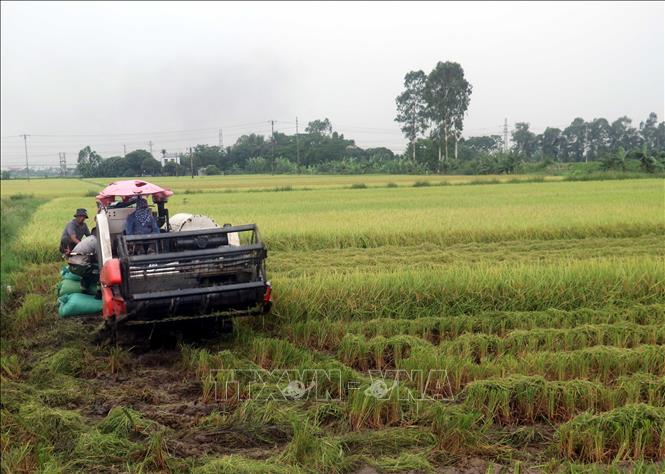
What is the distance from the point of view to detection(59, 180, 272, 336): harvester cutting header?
5207 mm

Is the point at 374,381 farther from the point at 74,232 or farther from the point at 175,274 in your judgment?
the point at 74,232

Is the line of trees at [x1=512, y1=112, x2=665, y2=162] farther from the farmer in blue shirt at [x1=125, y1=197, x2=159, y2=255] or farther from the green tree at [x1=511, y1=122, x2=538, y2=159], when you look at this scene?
the farmer in blue shirt at [x1=125, y1=197, x2=159, y2=255]

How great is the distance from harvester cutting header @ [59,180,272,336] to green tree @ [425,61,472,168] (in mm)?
50417

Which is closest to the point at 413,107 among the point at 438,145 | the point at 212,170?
the point at 438,145

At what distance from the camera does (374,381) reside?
184 inches

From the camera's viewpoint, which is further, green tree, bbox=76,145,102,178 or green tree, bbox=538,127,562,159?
green tree, bbox=538,127,562,159

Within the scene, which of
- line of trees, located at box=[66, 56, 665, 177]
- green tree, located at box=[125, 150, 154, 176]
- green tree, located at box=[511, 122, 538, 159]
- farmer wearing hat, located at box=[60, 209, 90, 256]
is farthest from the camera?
green tree, located at box=[511, 122, 538, 159]

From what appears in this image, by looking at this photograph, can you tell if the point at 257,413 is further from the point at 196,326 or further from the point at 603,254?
the point at 603,254

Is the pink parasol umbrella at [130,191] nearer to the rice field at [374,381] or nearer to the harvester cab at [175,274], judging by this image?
the harvester cab at [175,274]

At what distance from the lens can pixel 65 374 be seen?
524cm

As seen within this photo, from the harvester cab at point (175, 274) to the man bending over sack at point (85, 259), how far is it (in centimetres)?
25

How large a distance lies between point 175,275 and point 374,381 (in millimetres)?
2267

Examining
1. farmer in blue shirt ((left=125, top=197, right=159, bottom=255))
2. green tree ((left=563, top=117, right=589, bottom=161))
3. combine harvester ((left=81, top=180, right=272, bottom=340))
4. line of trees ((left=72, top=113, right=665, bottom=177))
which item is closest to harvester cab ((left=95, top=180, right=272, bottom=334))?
combine harvester ((left=81, top=180, right=272, bottom=340))

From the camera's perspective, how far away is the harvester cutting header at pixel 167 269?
5.21m
